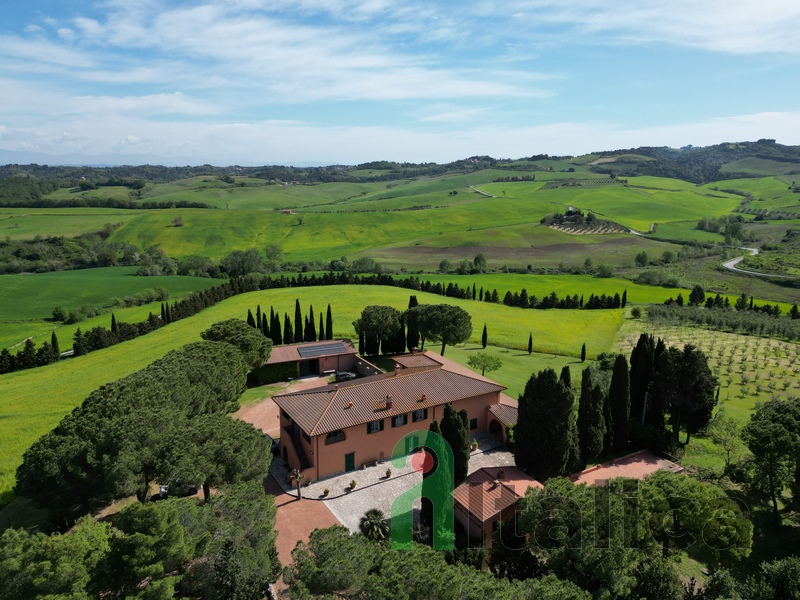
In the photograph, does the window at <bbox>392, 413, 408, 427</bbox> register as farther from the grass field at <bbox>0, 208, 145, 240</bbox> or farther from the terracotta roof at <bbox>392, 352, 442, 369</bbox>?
the grass field at <bbox>0, 208, 145, 240</bbox>

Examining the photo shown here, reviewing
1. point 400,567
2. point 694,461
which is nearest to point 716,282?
point 694,461

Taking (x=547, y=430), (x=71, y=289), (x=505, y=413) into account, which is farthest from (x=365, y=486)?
(x=71, y=289)

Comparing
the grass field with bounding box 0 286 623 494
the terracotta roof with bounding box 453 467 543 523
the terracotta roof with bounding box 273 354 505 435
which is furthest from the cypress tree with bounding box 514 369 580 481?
the grass field with bounding box 0 286 623 494

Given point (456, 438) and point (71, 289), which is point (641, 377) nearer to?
point (456, 438)

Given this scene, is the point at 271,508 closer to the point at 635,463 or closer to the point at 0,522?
the point at 0,522

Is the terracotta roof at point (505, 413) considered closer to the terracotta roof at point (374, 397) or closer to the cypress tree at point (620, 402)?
the terracotta roof at point (374, 397)

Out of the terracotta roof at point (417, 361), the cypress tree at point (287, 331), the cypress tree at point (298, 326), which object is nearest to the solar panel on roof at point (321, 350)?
the cypress tree at point (298, 326)

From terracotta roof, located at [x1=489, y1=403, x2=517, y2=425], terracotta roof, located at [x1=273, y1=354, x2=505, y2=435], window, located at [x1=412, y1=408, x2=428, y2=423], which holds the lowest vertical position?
terracotta roof, located at [x1=489, y1=403, x2=517, y2=425]
